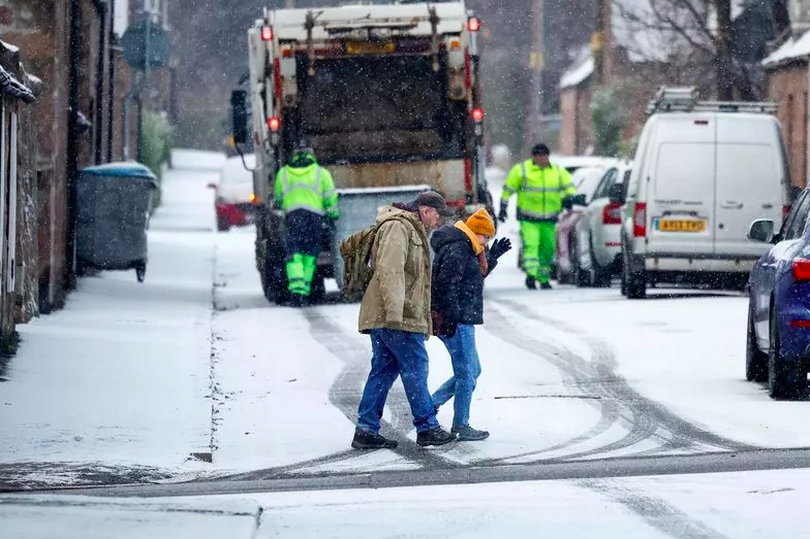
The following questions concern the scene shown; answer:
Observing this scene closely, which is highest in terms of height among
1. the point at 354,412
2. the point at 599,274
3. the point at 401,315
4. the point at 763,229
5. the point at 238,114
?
the point at 238,114

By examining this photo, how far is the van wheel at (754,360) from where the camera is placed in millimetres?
13734

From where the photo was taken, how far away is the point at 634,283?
67.6 ft

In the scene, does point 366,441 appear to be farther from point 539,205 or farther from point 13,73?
point 539,205

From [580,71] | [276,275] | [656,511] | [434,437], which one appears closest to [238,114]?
[276,275]

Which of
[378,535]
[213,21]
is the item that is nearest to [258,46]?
[378,535]

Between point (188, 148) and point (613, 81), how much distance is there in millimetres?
25000

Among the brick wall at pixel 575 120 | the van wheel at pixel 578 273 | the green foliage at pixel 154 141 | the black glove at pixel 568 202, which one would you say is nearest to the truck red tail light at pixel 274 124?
the black glove at pixel 568 202

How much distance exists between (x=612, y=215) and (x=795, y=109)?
40.2ft

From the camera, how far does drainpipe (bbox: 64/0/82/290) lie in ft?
65.9

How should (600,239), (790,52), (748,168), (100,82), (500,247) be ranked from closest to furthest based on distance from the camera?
1. (500,247)
2. (748,168)
3. (600,239)
4. (100,82)
5. (790,52)

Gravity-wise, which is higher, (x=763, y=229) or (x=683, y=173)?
(x=683, y=173)

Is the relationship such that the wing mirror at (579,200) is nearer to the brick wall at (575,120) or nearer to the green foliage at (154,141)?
the green foliage at (154,141)

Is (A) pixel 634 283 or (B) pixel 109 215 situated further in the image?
(B) pixel 109 215

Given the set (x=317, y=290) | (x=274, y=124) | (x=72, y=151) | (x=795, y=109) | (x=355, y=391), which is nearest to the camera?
(x=355, y=391)
